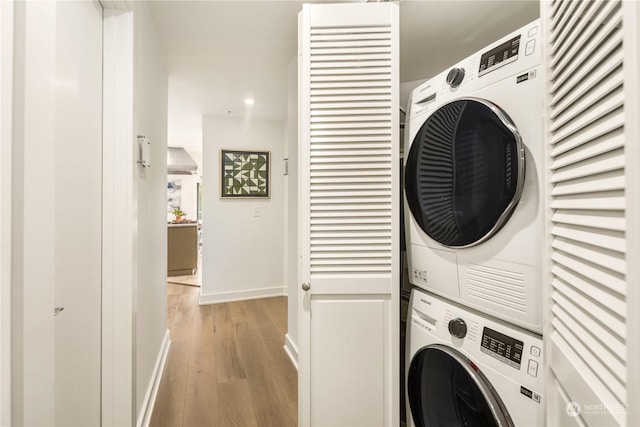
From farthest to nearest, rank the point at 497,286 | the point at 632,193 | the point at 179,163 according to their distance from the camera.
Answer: the point at 179,163 < the point at 497,286 < the point at 632,193

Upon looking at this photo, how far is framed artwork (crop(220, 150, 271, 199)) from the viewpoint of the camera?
3.78 meters

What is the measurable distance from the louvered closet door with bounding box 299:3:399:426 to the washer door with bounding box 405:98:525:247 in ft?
0.44

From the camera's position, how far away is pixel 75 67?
3.28 ft

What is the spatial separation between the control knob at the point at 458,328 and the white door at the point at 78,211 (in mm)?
1317

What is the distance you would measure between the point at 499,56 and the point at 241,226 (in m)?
3.35

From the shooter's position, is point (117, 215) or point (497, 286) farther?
point (117, 215)

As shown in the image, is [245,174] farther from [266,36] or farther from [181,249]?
[181,249]

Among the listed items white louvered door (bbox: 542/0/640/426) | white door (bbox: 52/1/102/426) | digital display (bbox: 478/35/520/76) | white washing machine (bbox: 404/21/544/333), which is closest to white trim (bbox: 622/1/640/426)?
white louvered door (bbox: 542/0/640/426)

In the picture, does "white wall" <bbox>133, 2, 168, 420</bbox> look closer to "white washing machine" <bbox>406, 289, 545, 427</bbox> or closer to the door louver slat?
"white washing machine" <bbox>406, 289, 545, 427</bbox>

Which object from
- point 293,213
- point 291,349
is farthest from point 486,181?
point 291,349

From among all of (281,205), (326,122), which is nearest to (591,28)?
(326,122)

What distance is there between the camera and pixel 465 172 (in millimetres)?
1076

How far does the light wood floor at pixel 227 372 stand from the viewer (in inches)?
67.5

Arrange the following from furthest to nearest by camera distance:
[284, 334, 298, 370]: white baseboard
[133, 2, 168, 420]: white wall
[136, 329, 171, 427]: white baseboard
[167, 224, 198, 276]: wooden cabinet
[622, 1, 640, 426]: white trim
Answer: [167, 224, 198, 276]: wooden cabinet → [284, 334, 298, 370]: white baseboard → [136, 329, 171, 427]: white baseboard → [133, 2, 168, 420]: white wall → [622, 1, 640, 426]: white trim
